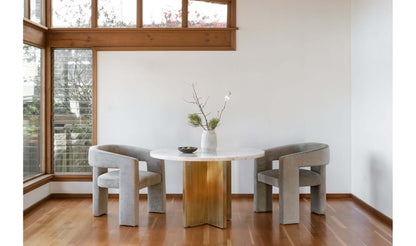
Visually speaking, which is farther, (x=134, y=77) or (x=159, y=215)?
(x=134, y=77)

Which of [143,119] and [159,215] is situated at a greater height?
[143,119]

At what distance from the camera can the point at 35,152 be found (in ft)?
15.5

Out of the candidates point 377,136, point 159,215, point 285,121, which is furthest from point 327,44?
point 159,215

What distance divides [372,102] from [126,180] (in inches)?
107

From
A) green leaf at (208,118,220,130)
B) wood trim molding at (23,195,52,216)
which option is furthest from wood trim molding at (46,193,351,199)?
green leaf at (208,118,220,130)

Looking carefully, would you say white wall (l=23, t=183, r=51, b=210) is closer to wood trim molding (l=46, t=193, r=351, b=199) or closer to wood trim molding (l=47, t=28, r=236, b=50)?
wood trim molding (l=46, t=193, r=351, b=199)

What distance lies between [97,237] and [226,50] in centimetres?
273

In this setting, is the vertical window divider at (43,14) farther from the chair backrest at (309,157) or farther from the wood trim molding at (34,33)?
the chair backrest at (309,157)

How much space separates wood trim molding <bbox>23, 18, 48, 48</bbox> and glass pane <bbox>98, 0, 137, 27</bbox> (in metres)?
0.70

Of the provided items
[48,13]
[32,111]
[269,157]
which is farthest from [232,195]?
[48,13]

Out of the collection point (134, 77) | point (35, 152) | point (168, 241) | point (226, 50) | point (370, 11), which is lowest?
point (168, 241)

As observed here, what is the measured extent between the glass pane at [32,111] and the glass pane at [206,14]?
1957mm
